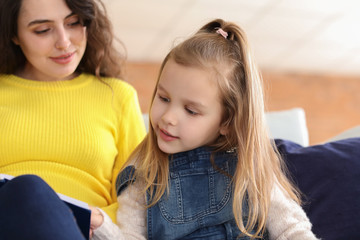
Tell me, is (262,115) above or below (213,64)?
below

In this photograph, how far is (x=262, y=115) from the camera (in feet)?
4.09

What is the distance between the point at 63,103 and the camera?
4.86 feet

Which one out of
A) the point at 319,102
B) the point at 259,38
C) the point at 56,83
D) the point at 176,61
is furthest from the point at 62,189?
the point at 319,102

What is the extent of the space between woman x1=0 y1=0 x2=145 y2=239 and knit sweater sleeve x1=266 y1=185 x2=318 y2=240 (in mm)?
401

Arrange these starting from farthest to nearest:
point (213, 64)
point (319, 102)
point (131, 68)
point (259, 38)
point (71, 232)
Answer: point (319, 102), point (131, 68), point (259, 38), point (213, 64), point (71, 232)

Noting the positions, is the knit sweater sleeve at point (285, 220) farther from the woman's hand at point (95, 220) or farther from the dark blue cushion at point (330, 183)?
the woman's hand at point (95, 220)

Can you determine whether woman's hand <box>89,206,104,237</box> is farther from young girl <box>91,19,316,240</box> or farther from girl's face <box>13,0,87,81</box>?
girl's face <box>13,0,87,81</box>

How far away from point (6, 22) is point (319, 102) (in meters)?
5.29

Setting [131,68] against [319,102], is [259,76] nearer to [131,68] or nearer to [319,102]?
[131,68]

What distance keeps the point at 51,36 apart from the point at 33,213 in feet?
2.45

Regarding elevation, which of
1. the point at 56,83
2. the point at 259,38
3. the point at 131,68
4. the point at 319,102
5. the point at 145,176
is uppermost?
the point at 56,83

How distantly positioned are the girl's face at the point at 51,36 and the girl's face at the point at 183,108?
1.25 feet

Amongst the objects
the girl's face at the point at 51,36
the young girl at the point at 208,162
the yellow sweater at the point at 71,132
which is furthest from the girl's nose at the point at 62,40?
the young girl at the point at 208,162

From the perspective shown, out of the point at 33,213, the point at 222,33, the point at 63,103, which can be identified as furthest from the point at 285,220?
the point at 63,103
